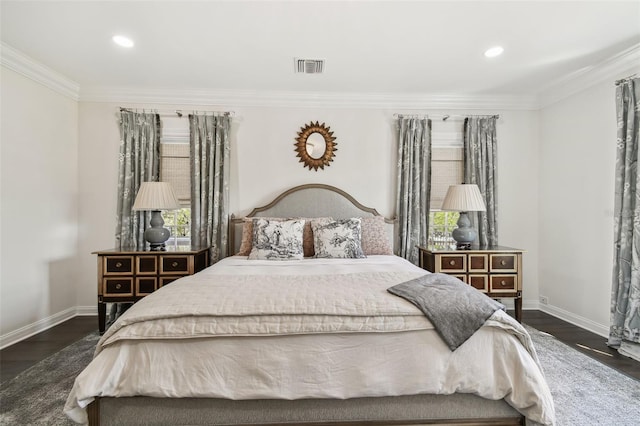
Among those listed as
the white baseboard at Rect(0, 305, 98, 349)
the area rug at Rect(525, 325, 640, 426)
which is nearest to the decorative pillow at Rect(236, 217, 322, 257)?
the white baseboard at Rect(0, 305, 98, 349)

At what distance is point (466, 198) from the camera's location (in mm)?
3484

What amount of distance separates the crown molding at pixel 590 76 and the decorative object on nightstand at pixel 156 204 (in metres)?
4.48

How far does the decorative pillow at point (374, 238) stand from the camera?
140 inches

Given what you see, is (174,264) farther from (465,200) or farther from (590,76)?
(590,76)

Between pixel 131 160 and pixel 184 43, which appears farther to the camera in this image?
pixel 131 160

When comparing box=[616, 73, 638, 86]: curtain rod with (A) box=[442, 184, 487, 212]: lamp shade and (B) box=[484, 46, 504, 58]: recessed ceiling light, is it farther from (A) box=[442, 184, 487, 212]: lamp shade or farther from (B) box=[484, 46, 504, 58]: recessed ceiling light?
(A) box=[442, 184, 487, 212]: lamp shade

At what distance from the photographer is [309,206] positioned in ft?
12.6

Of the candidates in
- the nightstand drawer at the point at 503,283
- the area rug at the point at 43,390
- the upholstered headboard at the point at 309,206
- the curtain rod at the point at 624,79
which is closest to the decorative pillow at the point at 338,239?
the upholstered headboard at the point at 309,206

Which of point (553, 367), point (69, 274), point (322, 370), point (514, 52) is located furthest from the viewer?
Result: point (69, 274)

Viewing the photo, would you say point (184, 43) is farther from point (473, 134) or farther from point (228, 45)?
point (473, 134)

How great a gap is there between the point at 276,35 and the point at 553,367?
11.3 feet

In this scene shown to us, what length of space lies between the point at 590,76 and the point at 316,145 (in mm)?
2981

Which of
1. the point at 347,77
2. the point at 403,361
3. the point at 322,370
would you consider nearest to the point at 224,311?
the point at 322,370

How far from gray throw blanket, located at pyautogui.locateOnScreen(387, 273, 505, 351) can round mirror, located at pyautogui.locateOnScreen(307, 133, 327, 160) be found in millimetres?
2430
